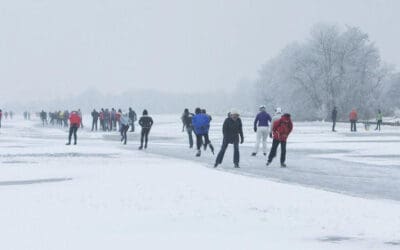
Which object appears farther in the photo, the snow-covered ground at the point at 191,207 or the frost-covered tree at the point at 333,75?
the frost-covered tree at the point at 333,75

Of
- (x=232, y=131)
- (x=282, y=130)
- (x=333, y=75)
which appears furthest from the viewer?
(x=333, y=75)

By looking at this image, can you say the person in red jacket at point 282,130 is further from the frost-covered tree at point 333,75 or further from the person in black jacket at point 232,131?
the frost-covered tree at point 333,75

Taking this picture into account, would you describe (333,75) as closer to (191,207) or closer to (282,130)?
(282,130)

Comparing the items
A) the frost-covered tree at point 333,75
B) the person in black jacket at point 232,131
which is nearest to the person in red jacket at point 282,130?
the person in black jacket at point 232,131

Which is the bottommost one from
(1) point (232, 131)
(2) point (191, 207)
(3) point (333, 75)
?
(2) point (191, 207)

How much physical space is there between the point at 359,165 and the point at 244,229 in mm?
12430

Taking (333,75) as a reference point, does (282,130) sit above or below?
below

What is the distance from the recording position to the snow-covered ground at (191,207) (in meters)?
8.16

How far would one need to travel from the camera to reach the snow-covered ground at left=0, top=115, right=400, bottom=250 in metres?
8.16

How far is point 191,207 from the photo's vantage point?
10641 millimetres

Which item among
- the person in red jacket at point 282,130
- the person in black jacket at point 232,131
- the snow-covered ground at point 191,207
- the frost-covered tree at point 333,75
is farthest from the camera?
the frost-covered tree at point 333,75

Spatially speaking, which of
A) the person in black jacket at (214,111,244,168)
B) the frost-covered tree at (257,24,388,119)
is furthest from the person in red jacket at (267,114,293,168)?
the frost-covered tree at (257,24,388,119)

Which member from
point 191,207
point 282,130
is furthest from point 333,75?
point 191,207

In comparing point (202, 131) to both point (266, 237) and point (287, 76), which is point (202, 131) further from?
point (287, 76)
